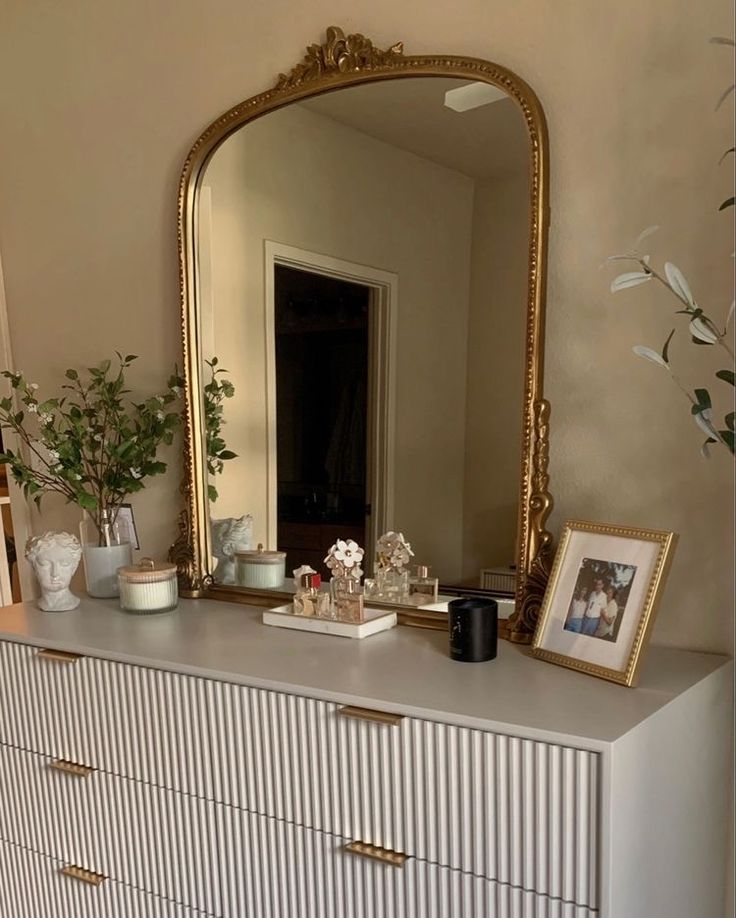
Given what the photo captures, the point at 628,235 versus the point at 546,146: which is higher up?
the point at 546,146

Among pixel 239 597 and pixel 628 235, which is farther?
pixel 239 597

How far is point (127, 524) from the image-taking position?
2.18 metres

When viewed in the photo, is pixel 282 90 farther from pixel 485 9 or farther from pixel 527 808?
pixel 527 808

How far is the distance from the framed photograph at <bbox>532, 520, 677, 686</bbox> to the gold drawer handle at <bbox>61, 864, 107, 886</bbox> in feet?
3.06

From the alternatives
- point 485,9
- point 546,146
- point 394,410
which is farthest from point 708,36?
point 394,410

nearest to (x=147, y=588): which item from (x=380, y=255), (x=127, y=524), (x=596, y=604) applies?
(x=127, y=524)

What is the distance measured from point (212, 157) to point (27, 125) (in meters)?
0.66

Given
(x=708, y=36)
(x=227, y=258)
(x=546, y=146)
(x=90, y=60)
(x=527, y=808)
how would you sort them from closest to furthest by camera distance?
(x=527, y=808) → (x=708, y=36) → (x=546, y=146) → (x=227, y=258) → (x=90, y=60)

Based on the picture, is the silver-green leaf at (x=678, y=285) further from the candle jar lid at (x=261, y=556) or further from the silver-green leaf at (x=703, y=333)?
the candle jar lid at (x=261, y=556)

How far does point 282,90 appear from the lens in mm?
1844

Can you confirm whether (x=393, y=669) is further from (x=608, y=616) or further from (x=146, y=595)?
(x=146, y=595)

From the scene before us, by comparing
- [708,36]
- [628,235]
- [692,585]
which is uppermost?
[708,36]

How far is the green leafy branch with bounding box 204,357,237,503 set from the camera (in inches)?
77.8

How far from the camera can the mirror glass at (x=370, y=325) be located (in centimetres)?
164
